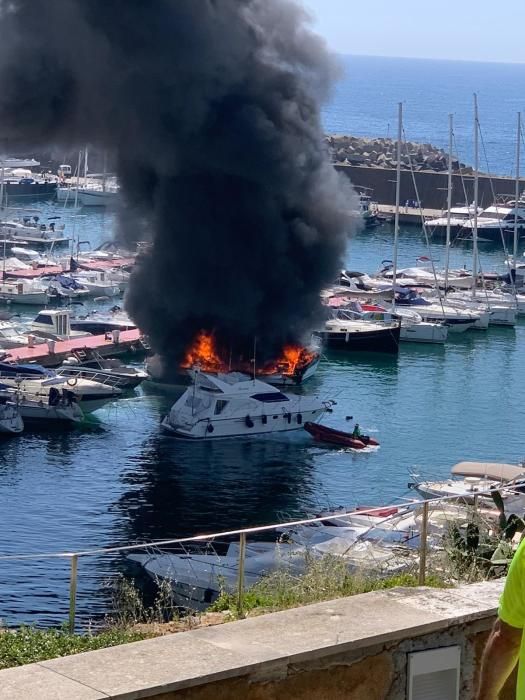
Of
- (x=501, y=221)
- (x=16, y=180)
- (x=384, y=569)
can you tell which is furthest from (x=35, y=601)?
(x=16, y=180)

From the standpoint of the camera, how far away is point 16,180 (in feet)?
248

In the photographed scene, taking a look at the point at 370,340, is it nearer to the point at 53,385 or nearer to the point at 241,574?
the point at 53,385

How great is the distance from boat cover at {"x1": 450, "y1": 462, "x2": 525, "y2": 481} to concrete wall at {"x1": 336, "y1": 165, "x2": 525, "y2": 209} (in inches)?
1895

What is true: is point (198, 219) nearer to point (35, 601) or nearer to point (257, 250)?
point (257, 250)

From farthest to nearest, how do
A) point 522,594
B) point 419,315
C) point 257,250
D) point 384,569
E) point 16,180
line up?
point 16,180
point 419,315
point 257,250
point 384,569
point 522,594

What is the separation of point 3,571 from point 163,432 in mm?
11869

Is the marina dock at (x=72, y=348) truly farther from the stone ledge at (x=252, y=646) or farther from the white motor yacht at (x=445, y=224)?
the stone ledge at (x=252, y=646)

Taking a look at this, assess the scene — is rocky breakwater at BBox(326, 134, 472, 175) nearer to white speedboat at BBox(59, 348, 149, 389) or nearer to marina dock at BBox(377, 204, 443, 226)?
marina dock at BBox(377, 204, 443, 226)

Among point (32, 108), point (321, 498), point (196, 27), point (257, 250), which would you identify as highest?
point (196, 27)

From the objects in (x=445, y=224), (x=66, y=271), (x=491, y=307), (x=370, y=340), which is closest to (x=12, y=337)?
(x=370, y=340)

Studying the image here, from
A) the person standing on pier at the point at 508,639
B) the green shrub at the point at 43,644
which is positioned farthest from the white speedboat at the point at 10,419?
the person standing on pier at the point at 508,639

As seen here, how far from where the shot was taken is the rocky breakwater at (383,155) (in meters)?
79.9

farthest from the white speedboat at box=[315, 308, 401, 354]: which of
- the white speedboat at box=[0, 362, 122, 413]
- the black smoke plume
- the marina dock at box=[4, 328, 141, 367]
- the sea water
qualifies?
the white speedboat at box=[0, 362, 122, 413]

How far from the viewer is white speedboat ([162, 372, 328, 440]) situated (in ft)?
99.8
